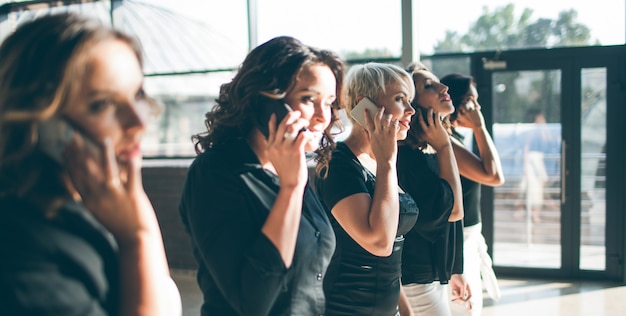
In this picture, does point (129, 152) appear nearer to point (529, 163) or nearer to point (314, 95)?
point (314, 95)

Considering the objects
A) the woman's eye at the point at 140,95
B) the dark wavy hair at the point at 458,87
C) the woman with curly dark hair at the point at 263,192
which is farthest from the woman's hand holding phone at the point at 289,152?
the dark wavy hair at the point at 458,87

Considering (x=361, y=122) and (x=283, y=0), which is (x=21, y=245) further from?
(x=283, y=0)

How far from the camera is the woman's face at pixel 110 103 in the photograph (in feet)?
2.63

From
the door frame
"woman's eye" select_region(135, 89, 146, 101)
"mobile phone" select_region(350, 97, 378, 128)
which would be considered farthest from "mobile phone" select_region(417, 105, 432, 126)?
the door frame

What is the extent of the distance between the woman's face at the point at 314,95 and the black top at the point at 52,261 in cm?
62

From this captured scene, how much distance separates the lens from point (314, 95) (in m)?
1.39

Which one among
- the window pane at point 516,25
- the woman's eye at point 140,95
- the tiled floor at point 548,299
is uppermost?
the window pane at point 516,25

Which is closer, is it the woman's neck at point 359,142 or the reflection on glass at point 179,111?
the woman's neck at point 359,142

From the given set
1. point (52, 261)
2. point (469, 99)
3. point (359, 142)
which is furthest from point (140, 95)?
point (469, 99)

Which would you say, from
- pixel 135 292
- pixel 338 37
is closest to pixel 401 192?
pixel 135 292

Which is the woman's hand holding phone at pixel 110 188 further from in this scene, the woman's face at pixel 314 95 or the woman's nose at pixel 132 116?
the woman's face at pixel 314 95

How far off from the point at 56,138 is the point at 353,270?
1116 mm

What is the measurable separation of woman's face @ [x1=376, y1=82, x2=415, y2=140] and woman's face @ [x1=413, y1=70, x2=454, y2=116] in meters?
0.35

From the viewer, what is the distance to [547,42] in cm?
528
